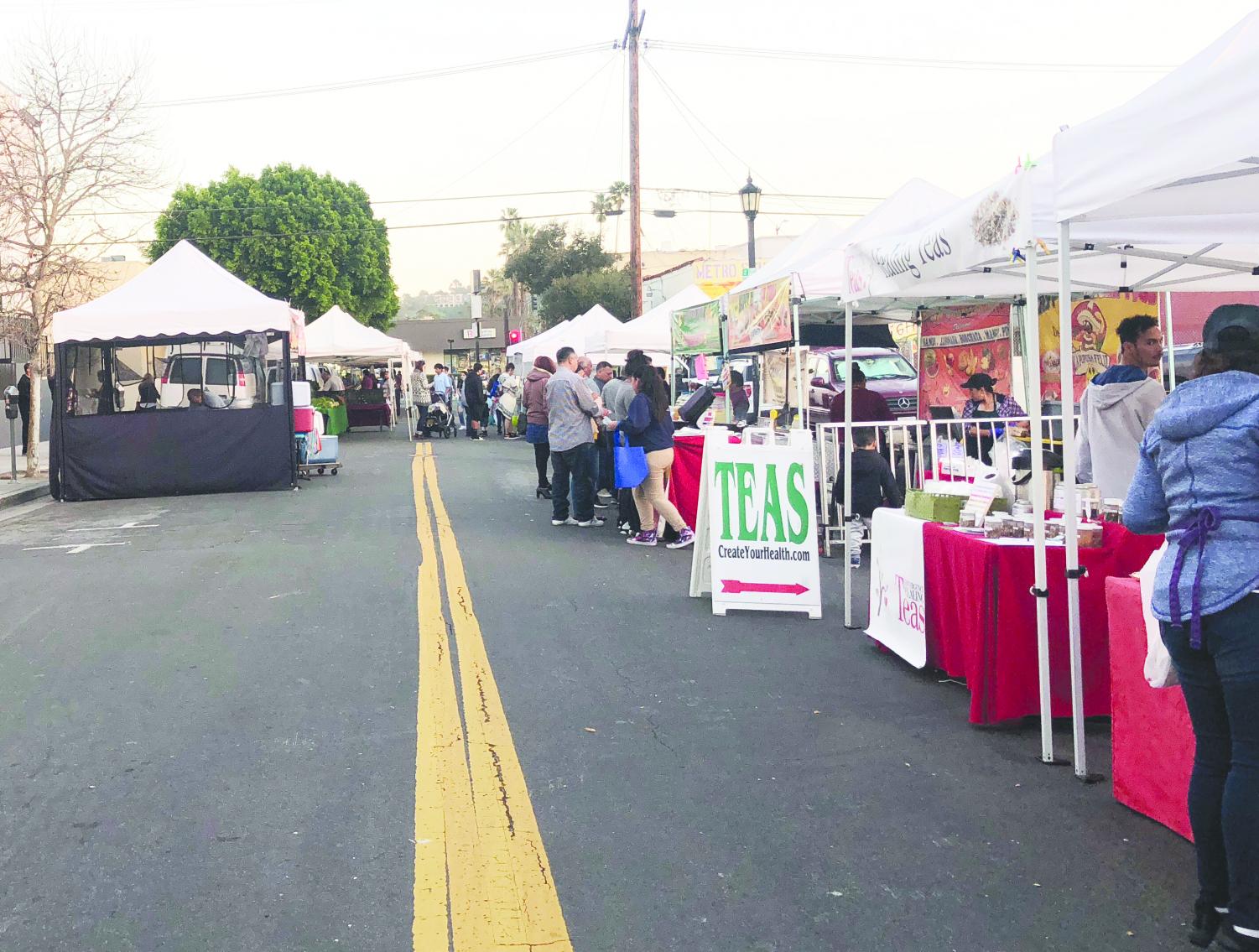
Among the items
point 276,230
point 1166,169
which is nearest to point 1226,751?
point 1166,169

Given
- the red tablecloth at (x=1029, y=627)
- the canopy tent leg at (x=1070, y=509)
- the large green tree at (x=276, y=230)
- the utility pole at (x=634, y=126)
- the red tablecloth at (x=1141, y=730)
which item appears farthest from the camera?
the large green tree at (x=276, y=230)

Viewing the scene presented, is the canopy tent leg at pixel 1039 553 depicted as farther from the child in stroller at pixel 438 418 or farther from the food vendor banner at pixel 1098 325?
the child in stroller at pixel 438 418

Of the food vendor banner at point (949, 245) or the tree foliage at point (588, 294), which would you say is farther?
the tree foliage at point (588, 294)

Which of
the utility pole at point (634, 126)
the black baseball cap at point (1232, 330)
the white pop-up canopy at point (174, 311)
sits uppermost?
the utility pole at point (634, 126)

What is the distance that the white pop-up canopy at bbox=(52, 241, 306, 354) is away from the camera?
16.5m

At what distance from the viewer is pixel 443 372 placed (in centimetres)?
3150

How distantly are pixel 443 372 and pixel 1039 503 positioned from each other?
2754 cm

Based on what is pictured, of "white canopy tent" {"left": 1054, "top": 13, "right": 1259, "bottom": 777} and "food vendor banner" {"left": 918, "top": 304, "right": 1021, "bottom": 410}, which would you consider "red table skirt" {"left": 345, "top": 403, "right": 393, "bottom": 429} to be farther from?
"white canopy tent" {"left": 1054, "top": 13, "right": 1259, "bottom": 777}

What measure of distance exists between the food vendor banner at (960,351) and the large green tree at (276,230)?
37728 mm

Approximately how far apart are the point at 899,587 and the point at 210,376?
18091 millimetres

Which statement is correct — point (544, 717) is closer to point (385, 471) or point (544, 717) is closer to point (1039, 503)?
point (1039, 503)

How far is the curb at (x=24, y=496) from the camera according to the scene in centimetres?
1625

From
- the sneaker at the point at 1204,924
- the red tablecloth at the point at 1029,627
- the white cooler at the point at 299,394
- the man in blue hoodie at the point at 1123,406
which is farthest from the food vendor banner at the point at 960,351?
the white cooler at the point at 299,394

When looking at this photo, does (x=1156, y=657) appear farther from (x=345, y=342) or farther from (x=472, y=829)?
(x=345, y=342)
